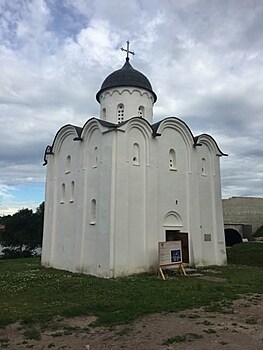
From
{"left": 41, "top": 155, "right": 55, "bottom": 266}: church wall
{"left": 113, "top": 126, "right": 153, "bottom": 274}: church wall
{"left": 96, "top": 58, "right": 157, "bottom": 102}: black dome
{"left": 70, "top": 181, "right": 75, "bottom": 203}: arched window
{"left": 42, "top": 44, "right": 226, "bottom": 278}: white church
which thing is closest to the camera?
{"left": 113, "top": 126, "right": 153, "bottom": 274}: church wall

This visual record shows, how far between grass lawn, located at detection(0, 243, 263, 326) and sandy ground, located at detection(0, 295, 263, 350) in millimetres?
532

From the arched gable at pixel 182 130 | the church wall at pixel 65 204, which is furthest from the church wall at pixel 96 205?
the arched gable at pixel 182 130

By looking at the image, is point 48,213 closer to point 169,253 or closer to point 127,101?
point 127,101

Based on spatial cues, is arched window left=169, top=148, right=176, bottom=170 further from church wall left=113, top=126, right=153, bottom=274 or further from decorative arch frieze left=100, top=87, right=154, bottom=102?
decorative arch frieze left=100, top=87, right=154, bottom=102

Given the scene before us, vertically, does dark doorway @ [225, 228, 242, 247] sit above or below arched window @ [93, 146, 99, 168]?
below

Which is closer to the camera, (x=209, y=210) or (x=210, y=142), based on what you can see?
(x=209, y=210)

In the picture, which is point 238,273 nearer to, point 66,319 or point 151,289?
point 151,289

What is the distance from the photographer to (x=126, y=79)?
2080cm

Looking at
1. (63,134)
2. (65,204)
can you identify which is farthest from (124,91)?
(65,204)

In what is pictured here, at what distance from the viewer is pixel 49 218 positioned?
21.4 metres

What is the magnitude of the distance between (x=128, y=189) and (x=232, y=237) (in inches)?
970

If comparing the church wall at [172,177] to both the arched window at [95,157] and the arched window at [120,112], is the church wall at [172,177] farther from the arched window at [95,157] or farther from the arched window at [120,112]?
the arched window at [95,157]

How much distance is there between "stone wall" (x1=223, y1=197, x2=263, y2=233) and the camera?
39.9m

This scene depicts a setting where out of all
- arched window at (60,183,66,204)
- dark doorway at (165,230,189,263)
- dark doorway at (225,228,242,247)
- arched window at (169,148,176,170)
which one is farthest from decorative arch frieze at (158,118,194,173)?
dark doorway at (225,228,242,247)
